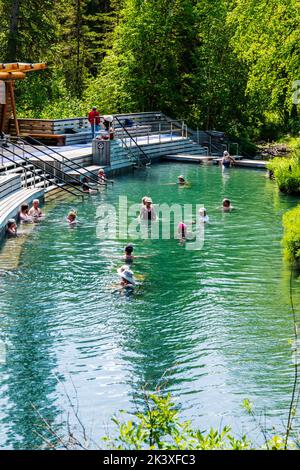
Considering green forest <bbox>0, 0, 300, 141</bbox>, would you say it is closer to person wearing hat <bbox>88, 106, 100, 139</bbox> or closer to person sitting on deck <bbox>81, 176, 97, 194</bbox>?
person wearing hat <bbox>88, 106, 100, 139</bbox>

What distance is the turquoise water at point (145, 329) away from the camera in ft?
47.0

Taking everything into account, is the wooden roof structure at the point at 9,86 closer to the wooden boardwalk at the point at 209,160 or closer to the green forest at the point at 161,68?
the green forest at the point at 161,68

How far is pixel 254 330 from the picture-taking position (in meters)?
18.1

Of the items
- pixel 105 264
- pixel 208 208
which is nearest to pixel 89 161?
pixel 208 208

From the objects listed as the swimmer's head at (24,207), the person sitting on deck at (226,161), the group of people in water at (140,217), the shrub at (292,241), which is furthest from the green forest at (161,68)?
the shrub at (292,241)

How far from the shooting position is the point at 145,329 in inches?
717

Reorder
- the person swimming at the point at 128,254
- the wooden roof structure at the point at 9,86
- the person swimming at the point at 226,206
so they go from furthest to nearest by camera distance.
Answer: the wooden roof structure at the point at 9,86
the person swimming at the point at 226,206
the person swimming at the point at 128,254

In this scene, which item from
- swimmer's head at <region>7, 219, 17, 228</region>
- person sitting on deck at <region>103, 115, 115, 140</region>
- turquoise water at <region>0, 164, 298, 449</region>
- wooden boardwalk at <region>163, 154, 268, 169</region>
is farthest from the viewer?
wooden boardwalk at <region>163, 154, 268, 169</region>

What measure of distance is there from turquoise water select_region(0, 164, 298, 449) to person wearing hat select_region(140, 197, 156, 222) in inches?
74.1

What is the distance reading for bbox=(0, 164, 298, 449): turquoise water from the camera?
14336 mm

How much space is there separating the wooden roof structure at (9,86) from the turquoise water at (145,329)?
1268 centimetres

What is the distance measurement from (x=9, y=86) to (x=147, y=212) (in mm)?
15093

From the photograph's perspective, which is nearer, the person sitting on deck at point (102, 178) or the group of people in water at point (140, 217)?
the group of people in water at point (140, 217)

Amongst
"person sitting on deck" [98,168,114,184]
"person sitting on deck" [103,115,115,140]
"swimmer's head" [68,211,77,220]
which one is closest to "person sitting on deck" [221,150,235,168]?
"person sitting on deck" [103,115,115,140]
